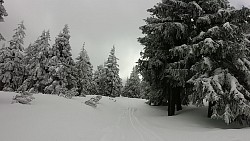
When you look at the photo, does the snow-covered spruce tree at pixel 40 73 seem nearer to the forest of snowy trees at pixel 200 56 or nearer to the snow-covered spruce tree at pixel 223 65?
the forest of snowy trees at pixel 200 56

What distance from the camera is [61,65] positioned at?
107 ft

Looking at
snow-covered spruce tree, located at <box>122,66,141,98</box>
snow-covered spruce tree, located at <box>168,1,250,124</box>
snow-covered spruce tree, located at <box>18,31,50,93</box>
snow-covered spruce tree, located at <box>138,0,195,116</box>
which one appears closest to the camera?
snow-covered spruce tree, located at <box>168,1,250,124</box>

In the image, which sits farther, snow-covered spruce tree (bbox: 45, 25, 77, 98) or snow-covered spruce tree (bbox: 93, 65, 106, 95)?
snow-covered spruce tree (bbox: 93, 65, 106, 95)

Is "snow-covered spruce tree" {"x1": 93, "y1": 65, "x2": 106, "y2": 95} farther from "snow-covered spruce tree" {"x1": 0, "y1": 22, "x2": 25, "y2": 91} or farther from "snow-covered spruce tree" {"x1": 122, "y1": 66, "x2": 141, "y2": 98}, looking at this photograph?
"snow-covered spruce tree" {"x1": 0, "y1": 22, "x2": 25, "y2": 91}

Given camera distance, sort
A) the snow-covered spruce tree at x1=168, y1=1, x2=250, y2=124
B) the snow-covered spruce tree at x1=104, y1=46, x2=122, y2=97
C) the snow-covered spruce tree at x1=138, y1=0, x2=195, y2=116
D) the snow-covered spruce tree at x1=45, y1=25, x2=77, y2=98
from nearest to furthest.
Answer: the snow-covered spruce tree at x1=168, y1=1, x2=250, y2=124 < the snow-covered spruce tree at x1=138, y1=0, x2=195, y2=116 < the snow-covered spruce tree at x1=45, y1=25, x2=77, y2=98 < the snow-covered spruce tree at x1=104, y1=46, x2=122, y2=97

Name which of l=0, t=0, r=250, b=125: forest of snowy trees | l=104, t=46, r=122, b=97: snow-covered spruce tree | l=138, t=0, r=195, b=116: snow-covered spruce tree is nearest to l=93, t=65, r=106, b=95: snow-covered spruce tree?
l=104, t=46, r=122, b=97: snow-covered spruce tree

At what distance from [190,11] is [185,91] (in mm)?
6367

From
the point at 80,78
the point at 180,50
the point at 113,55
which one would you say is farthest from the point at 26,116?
the point at 113,55

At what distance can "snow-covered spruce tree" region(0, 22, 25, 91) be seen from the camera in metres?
33.7

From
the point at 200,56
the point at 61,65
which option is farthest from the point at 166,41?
the point at 61,65

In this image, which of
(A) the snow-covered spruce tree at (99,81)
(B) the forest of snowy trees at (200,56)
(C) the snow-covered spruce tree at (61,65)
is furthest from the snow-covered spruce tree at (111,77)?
(B) the forest of snowy trees at (200,56)

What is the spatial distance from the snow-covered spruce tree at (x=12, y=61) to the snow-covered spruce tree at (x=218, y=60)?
25312mm

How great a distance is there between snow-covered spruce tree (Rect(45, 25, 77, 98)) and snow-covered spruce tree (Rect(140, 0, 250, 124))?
19.1 metres

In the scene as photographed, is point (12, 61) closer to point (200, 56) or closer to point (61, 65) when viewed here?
point (61, 65)
